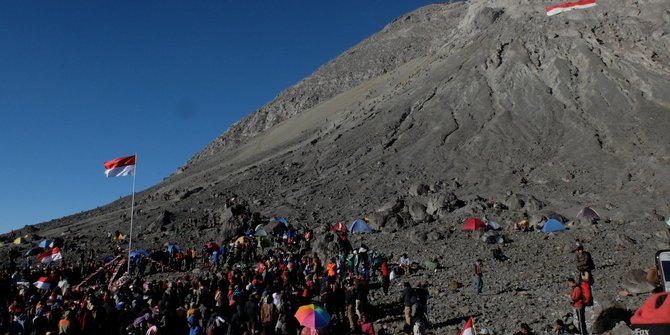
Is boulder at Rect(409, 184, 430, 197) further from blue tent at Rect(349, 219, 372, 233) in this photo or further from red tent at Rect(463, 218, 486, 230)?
red tent at Rect(463, 218, 486, 230)

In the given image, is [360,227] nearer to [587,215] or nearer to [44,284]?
[587,215]

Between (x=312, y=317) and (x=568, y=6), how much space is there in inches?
2847

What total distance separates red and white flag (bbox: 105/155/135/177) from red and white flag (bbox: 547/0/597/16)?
2472 inches

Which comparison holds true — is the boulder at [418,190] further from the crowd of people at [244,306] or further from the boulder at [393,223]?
the crowd of people at [244,306]

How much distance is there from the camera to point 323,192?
51031 millimetres

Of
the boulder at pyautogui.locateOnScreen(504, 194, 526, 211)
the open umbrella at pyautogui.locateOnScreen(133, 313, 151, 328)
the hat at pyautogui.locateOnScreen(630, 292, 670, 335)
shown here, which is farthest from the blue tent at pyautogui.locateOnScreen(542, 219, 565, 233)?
the hat at pyautogui.locateOnScreen(630, 292, 670, 335)

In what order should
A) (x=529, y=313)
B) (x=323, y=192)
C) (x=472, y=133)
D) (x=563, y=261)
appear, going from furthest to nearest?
(x=472, y=133) < (x=323, y=192) < (x=563, y=261) < (x=529, y=313)

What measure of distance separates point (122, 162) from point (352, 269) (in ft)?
54.7

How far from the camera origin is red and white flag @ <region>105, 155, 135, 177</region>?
102ft

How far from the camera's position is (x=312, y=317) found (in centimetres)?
1148

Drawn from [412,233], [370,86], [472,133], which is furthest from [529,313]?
[370,86]

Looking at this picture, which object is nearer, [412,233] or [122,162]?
[122,162]

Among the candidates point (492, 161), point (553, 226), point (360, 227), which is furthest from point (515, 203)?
point (360, 227)

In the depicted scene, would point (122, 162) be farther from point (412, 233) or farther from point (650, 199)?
point (650, 199)
